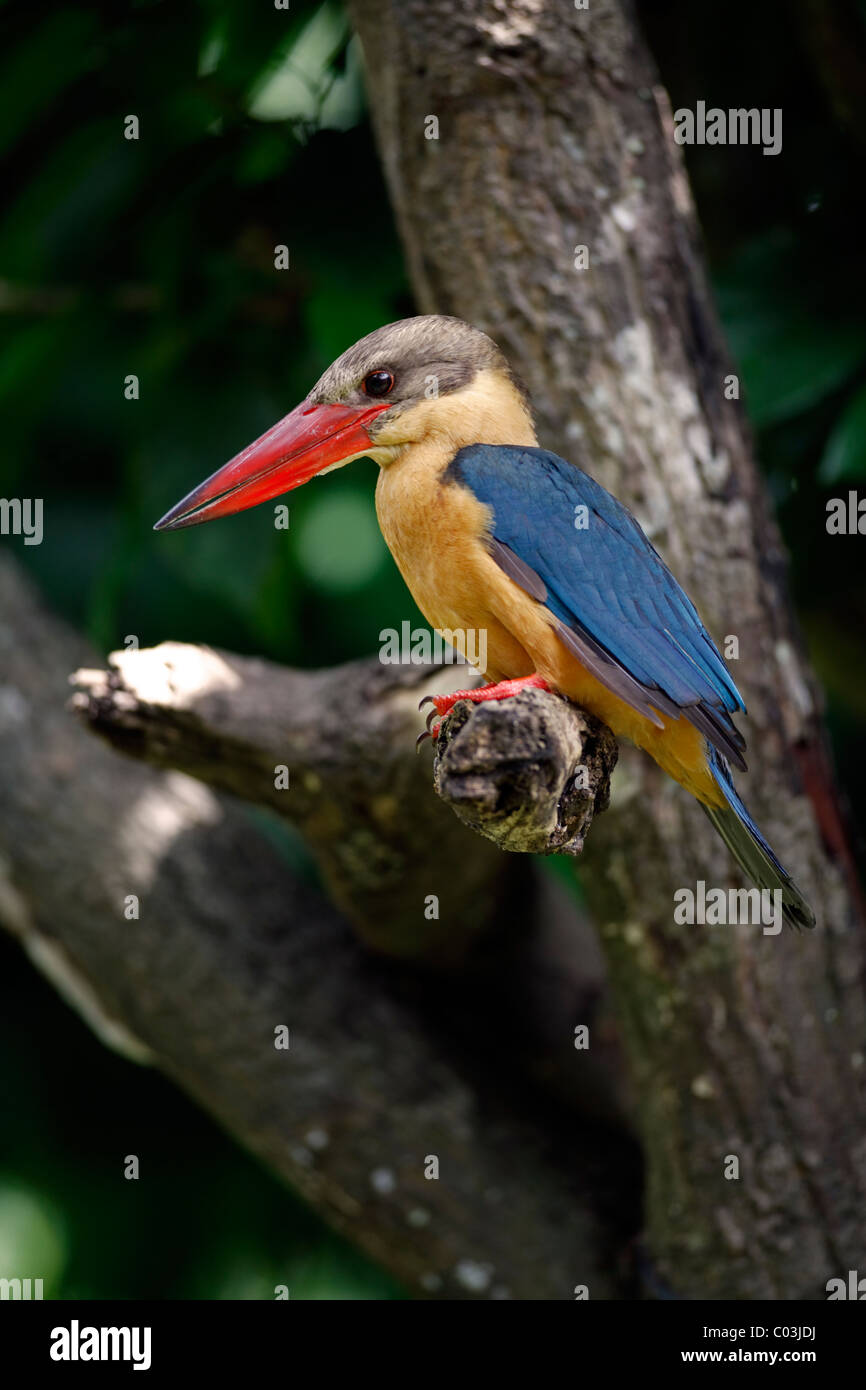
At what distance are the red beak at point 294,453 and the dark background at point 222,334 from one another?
1.47 metres

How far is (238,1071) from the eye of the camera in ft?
12.5

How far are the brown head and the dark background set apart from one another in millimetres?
1293

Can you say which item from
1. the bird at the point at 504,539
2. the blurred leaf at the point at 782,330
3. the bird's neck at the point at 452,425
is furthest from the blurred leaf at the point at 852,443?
the bird's neck at the point at 452,425

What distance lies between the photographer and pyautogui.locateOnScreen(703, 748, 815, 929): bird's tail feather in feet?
7.36

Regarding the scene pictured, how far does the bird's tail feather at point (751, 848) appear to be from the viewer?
2.24 metres

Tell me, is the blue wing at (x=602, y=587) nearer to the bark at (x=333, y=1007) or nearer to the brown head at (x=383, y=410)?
the brown head at (x=383, y=410)

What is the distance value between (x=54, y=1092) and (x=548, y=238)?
353cm

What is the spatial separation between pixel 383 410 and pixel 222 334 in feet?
6.73

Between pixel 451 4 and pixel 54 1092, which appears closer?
pixel 451 4

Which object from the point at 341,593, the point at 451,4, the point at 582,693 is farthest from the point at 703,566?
the point at 341,593

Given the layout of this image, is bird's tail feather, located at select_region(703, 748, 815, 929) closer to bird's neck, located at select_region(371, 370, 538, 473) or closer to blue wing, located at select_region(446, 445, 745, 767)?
blue wing, located at select_region(446, 445, 745, 767)

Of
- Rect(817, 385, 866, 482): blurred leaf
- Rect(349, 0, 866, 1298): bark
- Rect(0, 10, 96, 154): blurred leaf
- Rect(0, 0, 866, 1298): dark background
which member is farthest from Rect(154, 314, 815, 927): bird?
Rect(0, 10, 96, 154): blurred leaf

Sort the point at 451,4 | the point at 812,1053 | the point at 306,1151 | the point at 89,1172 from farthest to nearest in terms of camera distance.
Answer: the point at 89,1172 < the point at 306,1151 < the point at 812,1053 < the point at 451,4

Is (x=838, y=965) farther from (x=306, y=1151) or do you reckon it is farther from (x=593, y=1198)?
(x=306, y=1151)
